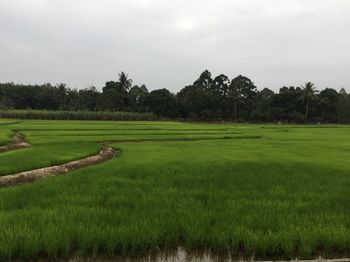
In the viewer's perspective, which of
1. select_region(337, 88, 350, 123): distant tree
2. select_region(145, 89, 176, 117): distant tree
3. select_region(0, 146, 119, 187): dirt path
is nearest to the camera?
select_region(0, 146, 119, 187): dirt path

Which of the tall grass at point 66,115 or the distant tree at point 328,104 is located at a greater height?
the distant tree at point 328,104

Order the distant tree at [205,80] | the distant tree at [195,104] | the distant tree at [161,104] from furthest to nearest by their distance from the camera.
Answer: the distant tree at [205,80] → the distant tree at [161,104] → the distant tree at [195,104]

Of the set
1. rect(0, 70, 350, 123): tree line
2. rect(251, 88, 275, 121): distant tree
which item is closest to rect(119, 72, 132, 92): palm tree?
rect(0, 70, 350, 123): tree line

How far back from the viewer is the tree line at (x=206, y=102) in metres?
90.2

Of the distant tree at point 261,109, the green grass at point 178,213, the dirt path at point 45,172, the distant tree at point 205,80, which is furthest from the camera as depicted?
the distant tree at point 205,80

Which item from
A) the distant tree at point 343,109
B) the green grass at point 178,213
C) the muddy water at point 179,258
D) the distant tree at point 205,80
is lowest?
the muddy water at point 179,258

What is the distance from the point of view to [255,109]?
91188 mm

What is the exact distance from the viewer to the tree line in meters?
90.2

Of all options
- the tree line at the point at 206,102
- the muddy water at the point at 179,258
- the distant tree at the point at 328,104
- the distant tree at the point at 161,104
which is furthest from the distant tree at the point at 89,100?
the muddy water at the point at 179,258

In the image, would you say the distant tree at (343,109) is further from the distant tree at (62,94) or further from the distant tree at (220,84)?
the distant tree at (62,94)

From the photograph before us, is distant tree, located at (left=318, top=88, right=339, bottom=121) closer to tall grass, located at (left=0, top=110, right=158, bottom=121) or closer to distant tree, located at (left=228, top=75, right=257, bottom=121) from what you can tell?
distant tree, located at (left=228, top=75, right=257, bottom=121)

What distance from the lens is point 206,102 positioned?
300 feet

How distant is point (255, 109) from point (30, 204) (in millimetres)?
84686

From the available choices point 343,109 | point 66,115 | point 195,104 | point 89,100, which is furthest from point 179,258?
point 89,100
